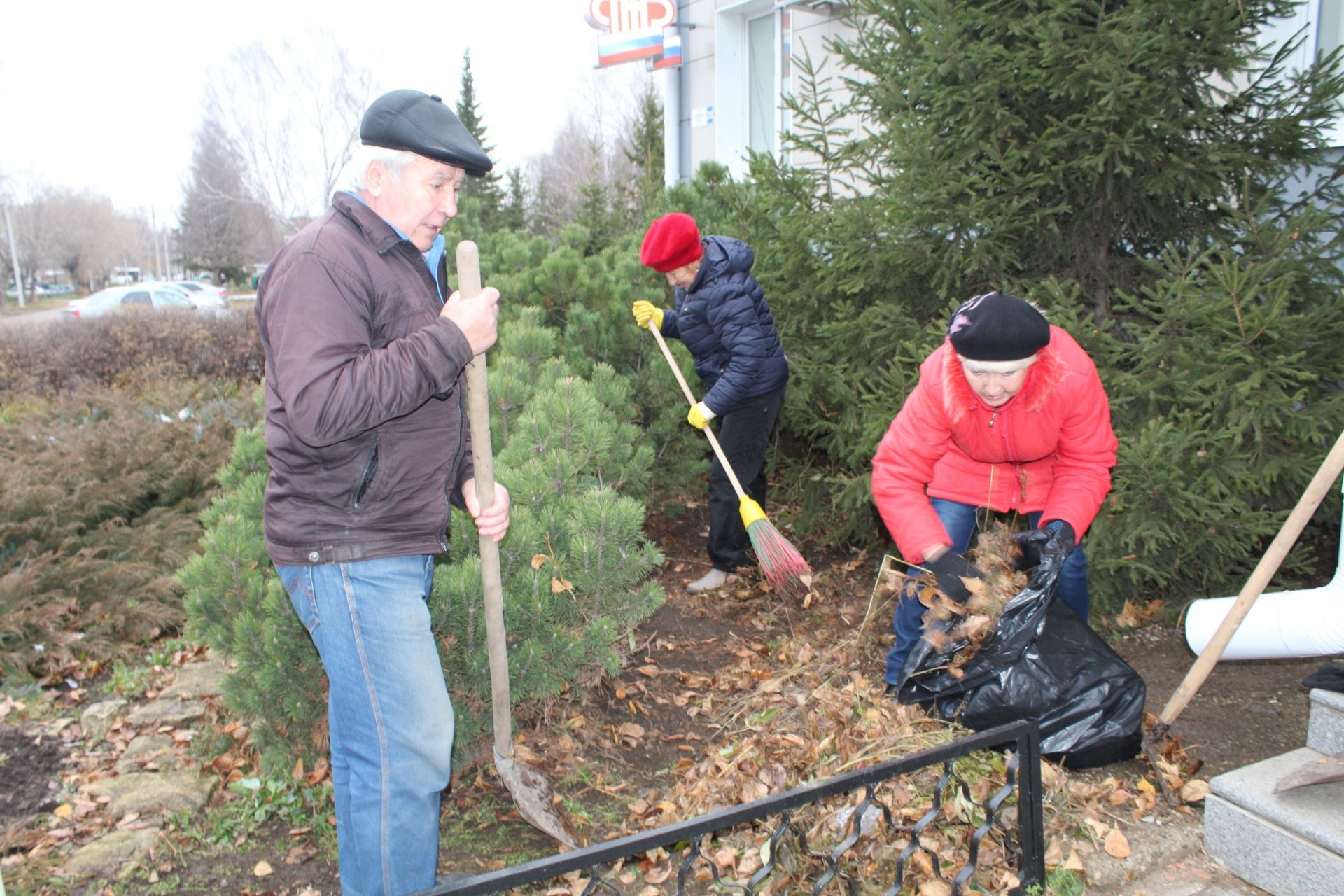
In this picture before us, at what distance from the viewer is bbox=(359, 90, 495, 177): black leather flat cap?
6.20 feet

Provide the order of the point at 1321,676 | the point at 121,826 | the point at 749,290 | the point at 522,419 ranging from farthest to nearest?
the point at 749,290 < the point at 522,419 < the point at 121,826 < the point at 1321,676

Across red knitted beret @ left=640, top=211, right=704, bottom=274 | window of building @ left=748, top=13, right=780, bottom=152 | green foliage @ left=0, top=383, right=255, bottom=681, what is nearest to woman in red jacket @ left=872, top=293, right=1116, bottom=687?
red knitted beret @ left=640, top=211, right=704, bottom=274

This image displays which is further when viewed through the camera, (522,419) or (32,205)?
(32,205)

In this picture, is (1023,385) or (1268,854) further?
(1023,385)

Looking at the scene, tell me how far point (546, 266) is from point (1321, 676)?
4.33 m

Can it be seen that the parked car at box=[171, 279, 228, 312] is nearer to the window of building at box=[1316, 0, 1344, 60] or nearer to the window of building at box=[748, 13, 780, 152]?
the window of building at box=[748, 13, 780, 152]

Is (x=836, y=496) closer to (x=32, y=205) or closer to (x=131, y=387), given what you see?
(x=131, y=387)

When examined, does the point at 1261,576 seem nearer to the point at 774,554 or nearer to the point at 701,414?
the point at 774,554

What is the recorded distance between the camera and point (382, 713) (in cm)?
199

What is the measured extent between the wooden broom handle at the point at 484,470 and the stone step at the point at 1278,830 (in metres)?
1.87

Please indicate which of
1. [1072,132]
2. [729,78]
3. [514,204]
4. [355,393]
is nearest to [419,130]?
[355,393]

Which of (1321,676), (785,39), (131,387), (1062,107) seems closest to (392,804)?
(1321,676)

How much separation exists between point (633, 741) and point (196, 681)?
2.10 meters

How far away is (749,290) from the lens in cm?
465
